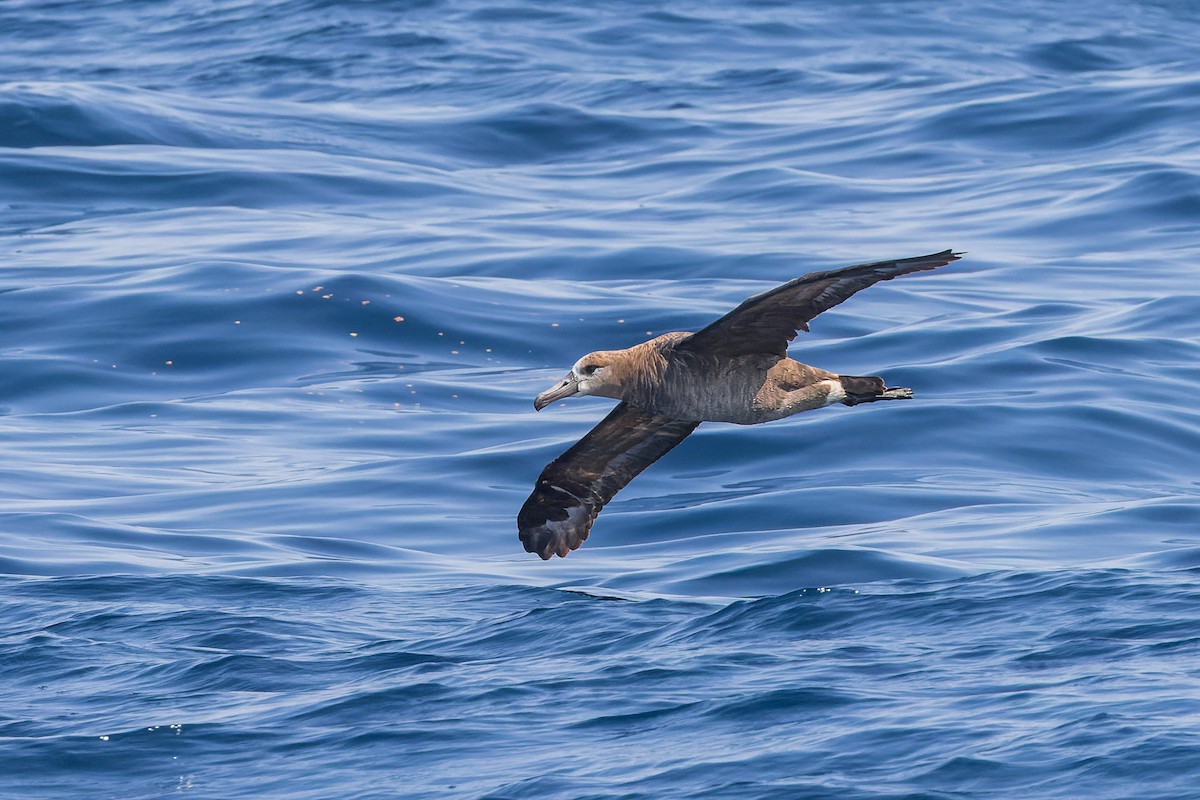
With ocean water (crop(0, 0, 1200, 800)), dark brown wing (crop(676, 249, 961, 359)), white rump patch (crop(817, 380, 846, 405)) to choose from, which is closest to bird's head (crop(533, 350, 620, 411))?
dark brown wing (crop(676, 249, 961, 359))

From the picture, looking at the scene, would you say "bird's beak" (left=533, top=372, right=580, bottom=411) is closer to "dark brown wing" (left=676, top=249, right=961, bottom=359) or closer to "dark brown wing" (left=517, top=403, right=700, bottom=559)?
"dark brown wing" (left=676, top=249, right=961, bottom=359)

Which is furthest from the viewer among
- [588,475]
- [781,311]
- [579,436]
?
[579,436]

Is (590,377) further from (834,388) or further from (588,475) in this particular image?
(588,475)

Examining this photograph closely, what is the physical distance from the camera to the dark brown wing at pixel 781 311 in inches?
340

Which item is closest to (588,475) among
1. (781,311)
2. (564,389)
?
(564,389)

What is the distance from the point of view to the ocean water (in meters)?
10.0

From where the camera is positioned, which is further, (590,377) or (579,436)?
(579,436)

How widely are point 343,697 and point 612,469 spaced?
2104mm

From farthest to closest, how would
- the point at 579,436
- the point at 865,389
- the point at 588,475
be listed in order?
1. the point at 579,436
2. the point at 588,475
3. the point at 865,389

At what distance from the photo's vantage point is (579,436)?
1609 cm

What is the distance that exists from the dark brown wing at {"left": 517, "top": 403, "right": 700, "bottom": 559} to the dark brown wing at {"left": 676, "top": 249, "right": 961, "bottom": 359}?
4.79 feet

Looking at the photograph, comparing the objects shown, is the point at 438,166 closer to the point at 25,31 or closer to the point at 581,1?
the point at 581,1

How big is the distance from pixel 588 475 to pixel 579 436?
462cm

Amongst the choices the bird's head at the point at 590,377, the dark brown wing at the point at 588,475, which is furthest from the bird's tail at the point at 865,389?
the dark brown wing at the point at 588,475
